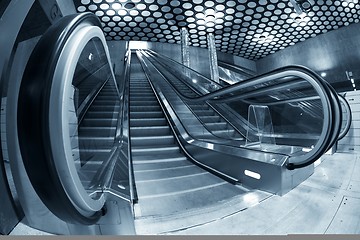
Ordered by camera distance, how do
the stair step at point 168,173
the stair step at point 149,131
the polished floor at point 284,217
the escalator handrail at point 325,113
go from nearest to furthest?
the polished floor at point 284,217
the escalator handrail at point 325,113
the stair step at point 168,173
the stair step at point 149,131

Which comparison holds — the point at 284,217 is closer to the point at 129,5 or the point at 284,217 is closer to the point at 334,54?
the point at 129,5

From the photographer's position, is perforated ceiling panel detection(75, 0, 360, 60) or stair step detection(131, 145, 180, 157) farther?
perforated ceiling panel detection(75, 0, 360, 60)

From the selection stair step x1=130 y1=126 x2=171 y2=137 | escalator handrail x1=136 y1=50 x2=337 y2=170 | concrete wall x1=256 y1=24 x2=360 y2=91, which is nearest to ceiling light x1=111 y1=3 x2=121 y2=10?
stair step x1=130 y1=126 x2=171 y2=137

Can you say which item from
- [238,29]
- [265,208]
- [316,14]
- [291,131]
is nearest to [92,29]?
[265,208]

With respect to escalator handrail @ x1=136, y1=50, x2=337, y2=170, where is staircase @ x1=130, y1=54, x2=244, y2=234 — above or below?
below

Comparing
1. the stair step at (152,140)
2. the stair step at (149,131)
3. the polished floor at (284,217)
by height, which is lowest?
the polished floor at (284,217)

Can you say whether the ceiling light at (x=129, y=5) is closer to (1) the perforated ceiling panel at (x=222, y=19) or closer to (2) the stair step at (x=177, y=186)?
(1) the perforated ceiling panel at (x=222, y=19)

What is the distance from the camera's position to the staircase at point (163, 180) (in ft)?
4.63

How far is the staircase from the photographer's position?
4.63 ft

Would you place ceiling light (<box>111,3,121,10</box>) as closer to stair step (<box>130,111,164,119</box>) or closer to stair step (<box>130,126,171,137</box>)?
stair step (<box>130,111,164,119</box>)

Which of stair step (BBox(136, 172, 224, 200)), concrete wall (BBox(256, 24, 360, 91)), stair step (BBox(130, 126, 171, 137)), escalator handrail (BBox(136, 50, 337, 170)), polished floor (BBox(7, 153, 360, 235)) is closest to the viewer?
polished floor (BBox(7, 153, 360, 235))

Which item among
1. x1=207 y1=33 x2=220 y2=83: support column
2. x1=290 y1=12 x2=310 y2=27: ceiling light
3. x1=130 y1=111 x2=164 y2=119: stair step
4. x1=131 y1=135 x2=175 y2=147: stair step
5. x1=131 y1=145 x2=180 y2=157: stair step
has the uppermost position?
x1=290 y1=12 x2=310 y2=27: ceiling light

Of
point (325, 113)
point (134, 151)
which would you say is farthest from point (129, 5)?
point (325, 113)

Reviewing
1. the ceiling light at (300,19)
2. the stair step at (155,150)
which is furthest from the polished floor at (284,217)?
the ceiling light at (300,19)
